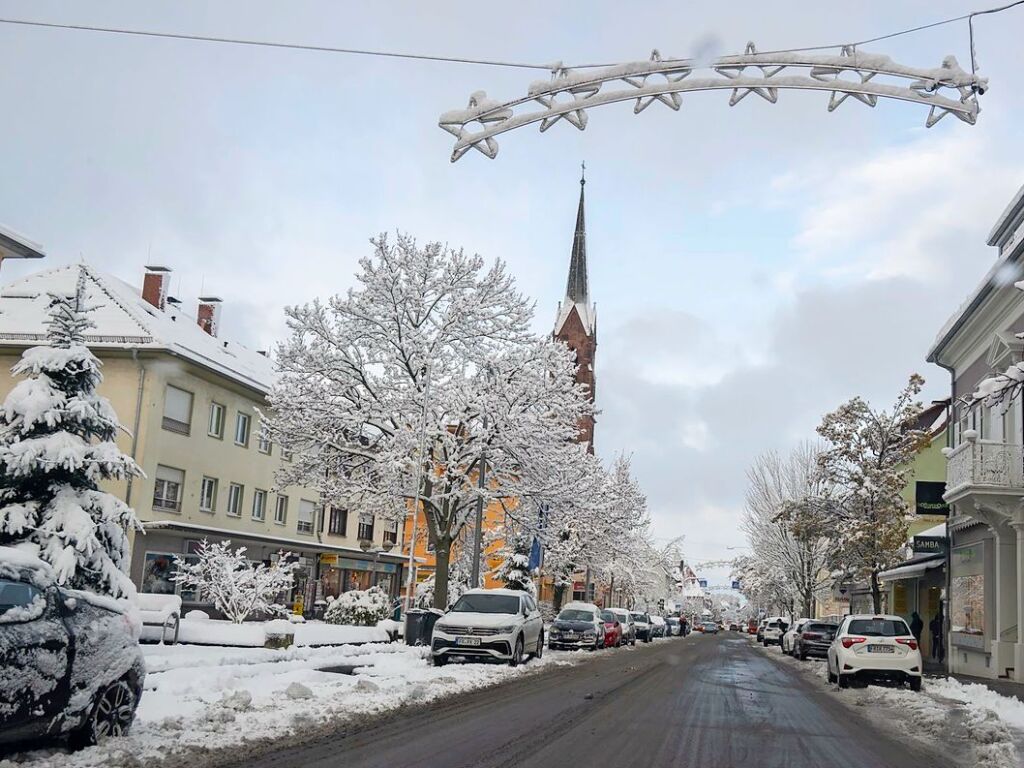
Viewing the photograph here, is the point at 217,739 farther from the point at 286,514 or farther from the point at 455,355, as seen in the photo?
the point at 286,514

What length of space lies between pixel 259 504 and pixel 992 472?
31.4 m

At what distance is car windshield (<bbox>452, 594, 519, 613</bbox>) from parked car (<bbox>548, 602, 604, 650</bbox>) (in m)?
12.4

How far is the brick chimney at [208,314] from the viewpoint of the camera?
50938 mm

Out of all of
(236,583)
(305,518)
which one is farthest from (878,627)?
(305,518)

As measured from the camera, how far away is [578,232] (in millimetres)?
99500

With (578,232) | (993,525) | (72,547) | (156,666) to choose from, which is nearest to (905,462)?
(993,525)

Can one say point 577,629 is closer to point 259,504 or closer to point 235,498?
point 235,498

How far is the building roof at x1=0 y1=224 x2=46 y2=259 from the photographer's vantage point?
2488 centimetres

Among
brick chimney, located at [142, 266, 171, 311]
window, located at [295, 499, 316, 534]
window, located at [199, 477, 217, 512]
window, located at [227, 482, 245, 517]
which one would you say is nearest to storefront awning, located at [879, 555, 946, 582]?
window, located at [227, 482, 245, 517]

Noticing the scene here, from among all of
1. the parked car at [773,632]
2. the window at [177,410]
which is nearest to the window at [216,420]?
the window at [177,410]

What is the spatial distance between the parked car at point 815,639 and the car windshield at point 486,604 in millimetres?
15905

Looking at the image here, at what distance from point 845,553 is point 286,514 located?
2635 centimetres

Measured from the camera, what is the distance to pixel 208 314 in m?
51.1

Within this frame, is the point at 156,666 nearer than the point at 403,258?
Yes
